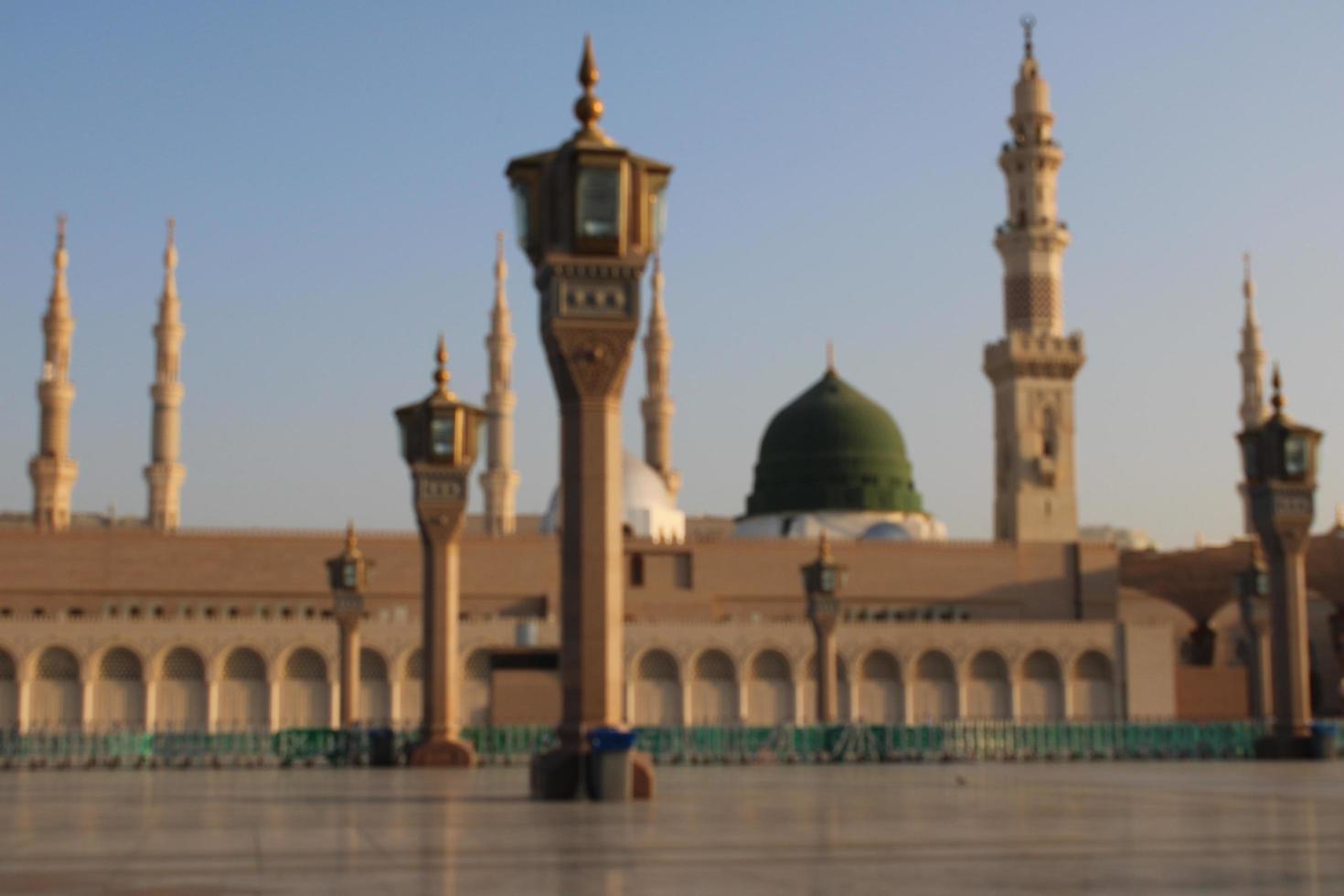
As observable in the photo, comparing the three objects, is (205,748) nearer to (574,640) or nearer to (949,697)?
(574,640)

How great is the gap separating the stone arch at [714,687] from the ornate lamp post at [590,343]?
4006cm

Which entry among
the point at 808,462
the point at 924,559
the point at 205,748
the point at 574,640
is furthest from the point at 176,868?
the point at 808,462

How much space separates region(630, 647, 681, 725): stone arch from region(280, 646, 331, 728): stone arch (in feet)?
29.5

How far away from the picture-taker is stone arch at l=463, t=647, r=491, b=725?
5384cm

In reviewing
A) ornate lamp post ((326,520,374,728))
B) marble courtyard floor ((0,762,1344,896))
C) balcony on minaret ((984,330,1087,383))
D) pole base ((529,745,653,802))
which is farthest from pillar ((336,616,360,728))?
balcony on minaret ((984,330,1087,383))

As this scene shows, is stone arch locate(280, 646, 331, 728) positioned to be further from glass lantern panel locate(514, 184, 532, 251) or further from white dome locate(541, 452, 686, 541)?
glass lantern panel locate(514, 184, 532, 251)

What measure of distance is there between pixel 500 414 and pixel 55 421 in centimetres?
1488

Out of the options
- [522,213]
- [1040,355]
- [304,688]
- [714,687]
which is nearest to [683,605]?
[714,687]

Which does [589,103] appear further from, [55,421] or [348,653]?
[55,421]

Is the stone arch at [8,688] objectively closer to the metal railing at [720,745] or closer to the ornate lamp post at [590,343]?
the metal railing at [720,745]

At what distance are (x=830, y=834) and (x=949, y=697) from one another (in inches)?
1858

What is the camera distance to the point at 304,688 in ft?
176

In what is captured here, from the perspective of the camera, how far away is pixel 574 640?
15375 millimetres

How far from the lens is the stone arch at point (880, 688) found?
56469 millimetres
